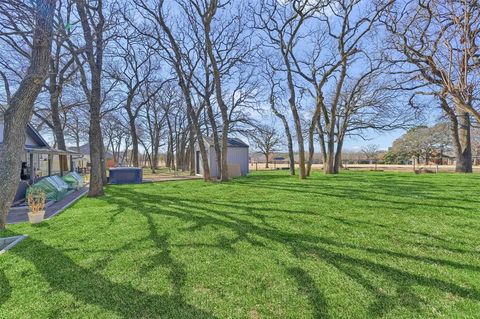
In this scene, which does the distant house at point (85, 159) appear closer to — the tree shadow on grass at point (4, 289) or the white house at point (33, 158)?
the white house at point (33, 158)

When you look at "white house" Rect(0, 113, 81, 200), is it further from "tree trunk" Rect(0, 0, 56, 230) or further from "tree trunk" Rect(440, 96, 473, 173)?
"tree trunk" Rect(440, 96, 473, 173)

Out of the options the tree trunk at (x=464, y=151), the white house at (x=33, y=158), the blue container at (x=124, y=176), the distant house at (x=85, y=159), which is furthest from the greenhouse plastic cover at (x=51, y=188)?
the distant house at (x=85, y=159)

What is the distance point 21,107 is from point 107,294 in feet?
11.2

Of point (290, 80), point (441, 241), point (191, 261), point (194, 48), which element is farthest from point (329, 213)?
point (194, 48)

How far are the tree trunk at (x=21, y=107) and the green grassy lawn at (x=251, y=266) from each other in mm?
1049

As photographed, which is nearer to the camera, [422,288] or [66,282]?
[422,288]

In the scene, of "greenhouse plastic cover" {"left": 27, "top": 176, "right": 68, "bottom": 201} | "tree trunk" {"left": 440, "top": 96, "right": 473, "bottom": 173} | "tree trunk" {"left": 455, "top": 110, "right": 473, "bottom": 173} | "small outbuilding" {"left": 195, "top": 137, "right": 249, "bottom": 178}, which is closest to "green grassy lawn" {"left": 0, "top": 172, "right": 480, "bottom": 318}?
"greenhouse plastic cover" {"left": 27, "top": 176, "right": 68, "bottom": 201}

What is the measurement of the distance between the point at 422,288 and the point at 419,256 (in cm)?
93

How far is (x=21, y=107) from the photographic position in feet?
13.9

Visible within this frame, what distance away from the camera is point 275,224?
5094 mm

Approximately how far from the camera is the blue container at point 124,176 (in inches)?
608

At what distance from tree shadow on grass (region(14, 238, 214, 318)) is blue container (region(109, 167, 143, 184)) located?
40.8ft

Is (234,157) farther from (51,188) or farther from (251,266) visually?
(251,266)

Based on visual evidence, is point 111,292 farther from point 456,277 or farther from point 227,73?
point 227,73
